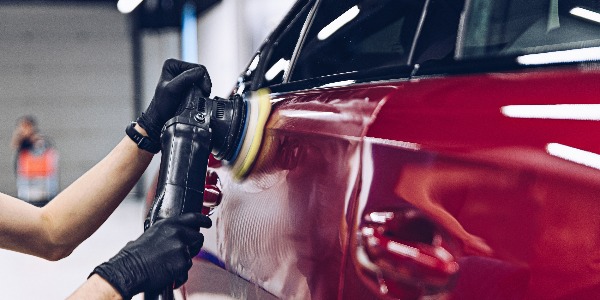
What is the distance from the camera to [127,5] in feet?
43.0

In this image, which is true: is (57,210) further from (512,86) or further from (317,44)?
(512,86)

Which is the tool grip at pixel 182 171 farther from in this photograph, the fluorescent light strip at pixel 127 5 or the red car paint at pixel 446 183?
the fluorescent light strip at pixel 127 5

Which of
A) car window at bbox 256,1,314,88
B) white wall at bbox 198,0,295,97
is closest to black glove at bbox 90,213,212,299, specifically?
car window at bbox 256,1,314,88

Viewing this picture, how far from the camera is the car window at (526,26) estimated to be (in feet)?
3.00

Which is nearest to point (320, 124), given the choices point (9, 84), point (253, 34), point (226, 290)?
point (226, 290)

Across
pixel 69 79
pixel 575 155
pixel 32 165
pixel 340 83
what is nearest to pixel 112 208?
pixel 340 83

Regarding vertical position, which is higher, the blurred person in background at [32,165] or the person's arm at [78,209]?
the person's arm at [78,209]

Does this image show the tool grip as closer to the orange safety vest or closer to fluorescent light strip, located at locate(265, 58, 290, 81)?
fluorescent light strip, located at locate(265, 58, 290, 81)

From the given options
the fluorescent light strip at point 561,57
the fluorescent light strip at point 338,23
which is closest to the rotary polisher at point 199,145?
the fluorescent light strip at point 338,23

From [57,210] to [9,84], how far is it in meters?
12.9

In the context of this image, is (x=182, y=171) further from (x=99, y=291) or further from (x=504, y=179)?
(x=504, y=179)

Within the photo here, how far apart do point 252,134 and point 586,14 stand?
63 cm

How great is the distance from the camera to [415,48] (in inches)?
50.9

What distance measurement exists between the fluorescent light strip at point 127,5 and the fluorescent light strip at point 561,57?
40.5ft
